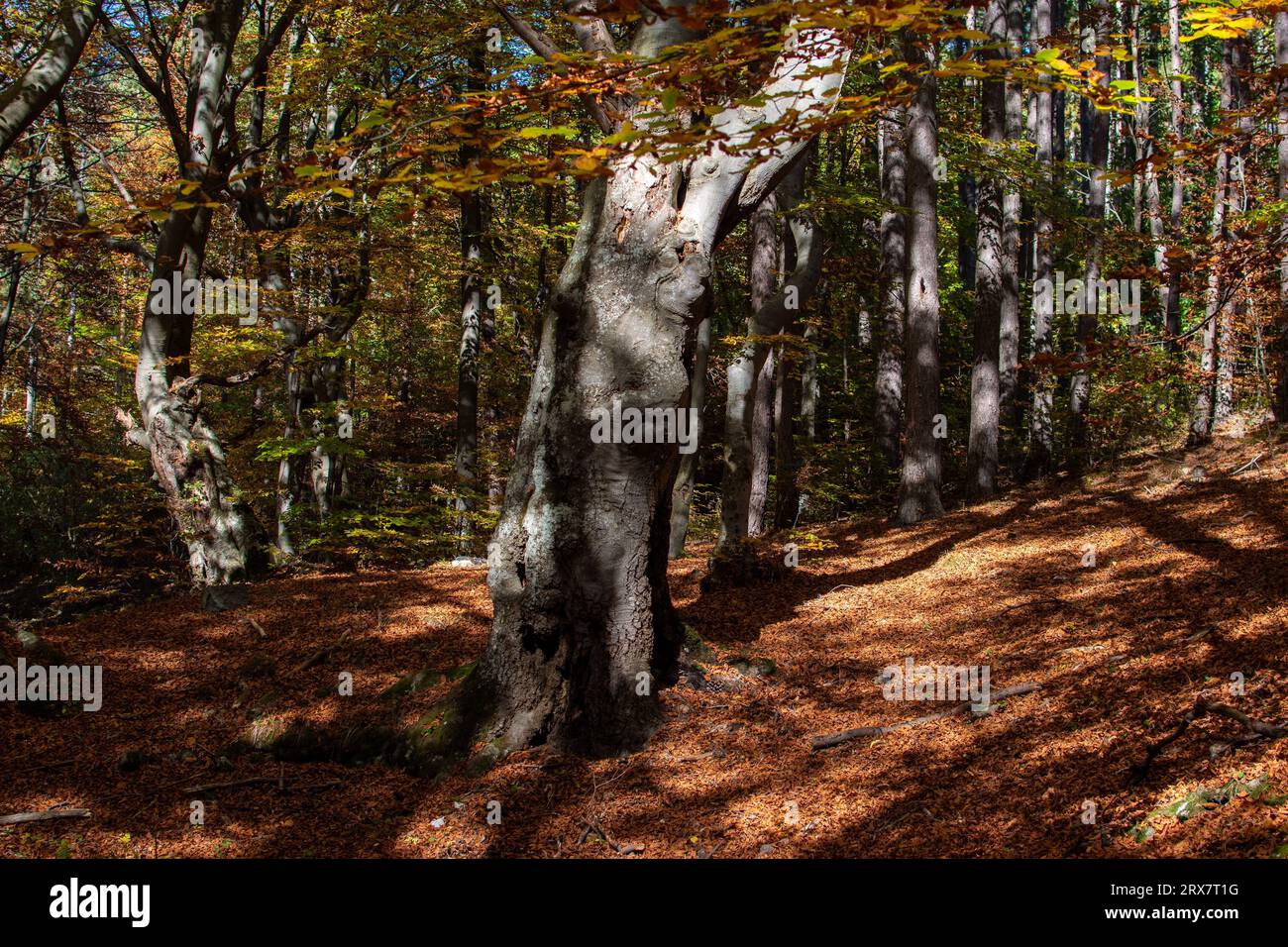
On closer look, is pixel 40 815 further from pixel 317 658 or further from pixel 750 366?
pixel 750 366

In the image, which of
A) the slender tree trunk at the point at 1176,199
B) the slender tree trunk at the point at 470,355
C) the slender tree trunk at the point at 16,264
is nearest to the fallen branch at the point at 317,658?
the slender tree trunk at the point at 1176,199

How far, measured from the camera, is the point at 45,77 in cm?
512

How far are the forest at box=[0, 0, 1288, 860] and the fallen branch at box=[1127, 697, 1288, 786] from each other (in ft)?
0.07

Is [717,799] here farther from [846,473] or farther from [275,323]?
[846,473]

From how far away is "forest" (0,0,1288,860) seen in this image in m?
3.85

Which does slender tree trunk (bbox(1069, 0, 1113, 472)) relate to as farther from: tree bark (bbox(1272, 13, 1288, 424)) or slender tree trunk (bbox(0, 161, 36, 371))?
slender tree trunk (bbox(0, 161, 36, 371))

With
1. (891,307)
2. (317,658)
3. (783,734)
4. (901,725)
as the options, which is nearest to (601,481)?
(783,734)

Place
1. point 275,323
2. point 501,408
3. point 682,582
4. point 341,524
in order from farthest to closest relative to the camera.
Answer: point 501,408
point 275,323
point 341,524
point 682,582

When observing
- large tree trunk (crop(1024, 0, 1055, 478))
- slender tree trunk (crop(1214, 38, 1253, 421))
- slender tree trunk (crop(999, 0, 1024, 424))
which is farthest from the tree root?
slender tree trunk (crop(999, 0, 1024, 424))

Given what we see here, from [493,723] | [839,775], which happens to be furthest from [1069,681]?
[493,723]

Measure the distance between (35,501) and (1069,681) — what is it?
49.7 ft

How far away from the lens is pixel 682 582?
29.9ft

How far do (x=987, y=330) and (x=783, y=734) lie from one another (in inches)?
399

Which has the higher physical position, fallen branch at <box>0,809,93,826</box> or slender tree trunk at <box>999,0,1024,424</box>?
slender tree trunk at <box>999,0,1024,424</box>
